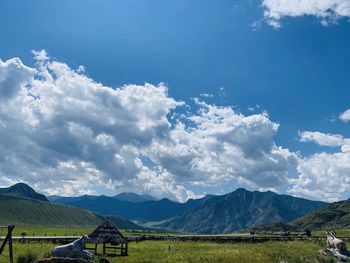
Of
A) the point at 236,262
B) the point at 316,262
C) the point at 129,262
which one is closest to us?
the point at 129,262

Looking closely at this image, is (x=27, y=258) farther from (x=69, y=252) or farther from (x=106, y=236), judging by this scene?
(x=106, y=236)

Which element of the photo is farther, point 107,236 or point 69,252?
point 107,236

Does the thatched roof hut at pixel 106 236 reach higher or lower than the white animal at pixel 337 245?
higher

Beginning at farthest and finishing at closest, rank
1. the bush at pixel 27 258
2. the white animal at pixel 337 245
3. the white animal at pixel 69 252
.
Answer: the white animal at pixel 337 245 < the white animal at pixel 69 252 < the bush at pixel 27 258

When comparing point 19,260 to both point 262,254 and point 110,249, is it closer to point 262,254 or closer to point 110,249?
point 110,249

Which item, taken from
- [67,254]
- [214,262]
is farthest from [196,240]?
[67,254]

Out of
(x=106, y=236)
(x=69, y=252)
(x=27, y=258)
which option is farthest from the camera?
(x=106, y=236)

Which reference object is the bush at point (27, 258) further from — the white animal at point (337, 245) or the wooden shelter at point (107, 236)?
the white animal at point (337, 245)

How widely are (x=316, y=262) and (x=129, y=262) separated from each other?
74.4 ft

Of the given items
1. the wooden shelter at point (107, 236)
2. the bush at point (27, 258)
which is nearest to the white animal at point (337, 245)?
the wooden shelter at point (107, 236)

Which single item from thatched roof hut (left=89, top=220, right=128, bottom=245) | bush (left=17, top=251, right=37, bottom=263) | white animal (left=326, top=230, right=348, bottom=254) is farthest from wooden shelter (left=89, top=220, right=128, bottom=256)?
white animal (left=326, top=230, right=348, bottom=254)

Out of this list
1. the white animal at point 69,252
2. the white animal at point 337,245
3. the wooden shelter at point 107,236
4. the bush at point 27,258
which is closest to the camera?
the bush at point 27,258

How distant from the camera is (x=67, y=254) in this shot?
120 ft

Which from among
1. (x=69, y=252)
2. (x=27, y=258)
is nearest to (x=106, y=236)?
(x=69, y=252)
